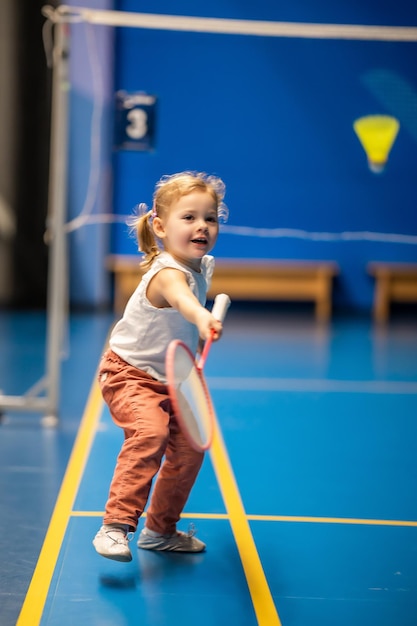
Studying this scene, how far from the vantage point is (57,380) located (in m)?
5.46

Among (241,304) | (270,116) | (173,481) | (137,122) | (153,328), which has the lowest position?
(241,304)

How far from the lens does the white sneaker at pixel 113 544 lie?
9.70 feet

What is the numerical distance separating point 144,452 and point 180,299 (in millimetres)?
548

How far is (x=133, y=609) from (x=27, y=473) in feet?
5.40

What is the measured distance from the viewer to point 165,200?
3.13m

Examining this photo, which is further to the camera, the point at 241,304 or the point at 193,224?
the point at 241,304

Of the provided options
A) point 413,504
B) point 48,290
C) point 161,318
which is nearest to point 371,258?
point 48,290

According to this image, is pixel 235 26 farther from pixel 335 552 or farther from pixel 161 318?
pixel 335 552

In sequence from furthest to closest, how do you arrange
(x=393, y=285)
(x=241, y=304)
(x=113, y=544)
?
(x=241, y=304) < (x=393, y=285) < (x=113, y=544)

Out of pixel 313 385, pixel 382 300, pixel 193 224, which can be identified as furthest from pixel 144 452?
pixel 382 300

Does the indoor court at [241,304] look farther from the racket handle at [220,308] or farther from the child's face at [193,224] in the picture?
the racket handle at [220,308]

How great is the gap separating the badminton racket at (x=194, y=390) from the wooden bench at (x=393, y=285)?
9375 millimetres

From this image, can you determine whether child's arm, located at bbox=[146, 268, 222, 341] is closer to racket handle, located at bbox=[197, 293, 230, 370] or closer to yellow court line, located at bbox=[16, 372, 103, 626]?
racket handle, located at bbox=[197, 293, 230, 370]

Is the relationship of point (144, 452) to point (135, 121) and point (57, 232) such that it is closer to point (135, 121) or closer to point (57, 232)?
point (57, 232)
